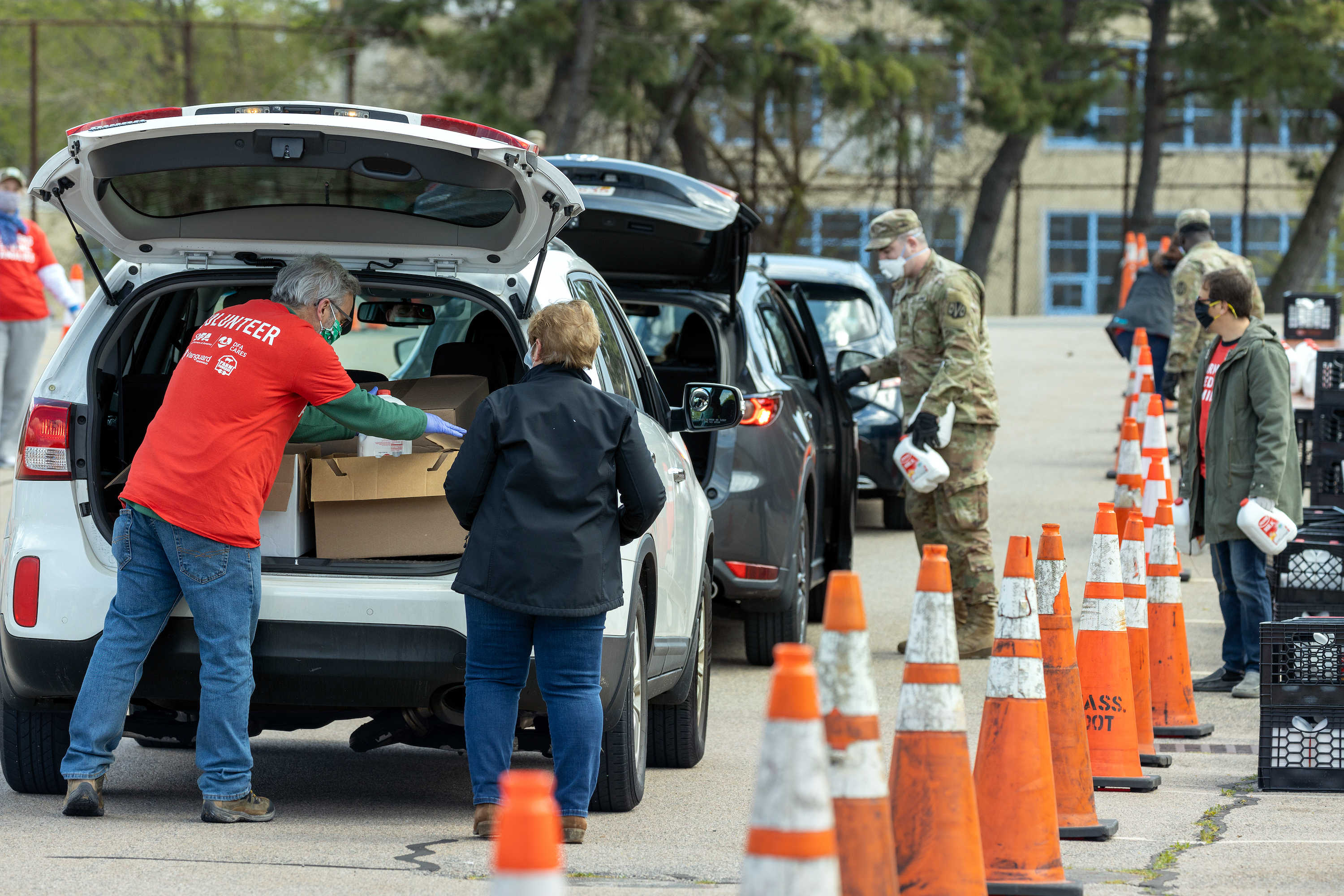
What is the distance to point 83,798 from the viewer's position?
4.97 meters

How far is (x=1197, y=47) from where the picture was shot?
87.5 feet

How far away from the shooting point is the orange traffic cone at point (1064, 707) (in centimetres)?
500

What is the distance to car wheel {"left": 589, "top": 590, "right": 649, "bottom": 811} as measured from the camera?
5.10 m

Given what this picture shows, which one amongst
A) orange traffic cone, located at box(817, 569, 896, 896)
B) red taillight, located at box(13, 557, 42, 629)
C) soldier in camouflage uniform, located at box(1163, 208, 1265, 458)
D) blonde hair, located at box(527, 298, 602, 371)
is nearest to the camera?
orange traffic cone, located at box(817, 569, 896, 896)

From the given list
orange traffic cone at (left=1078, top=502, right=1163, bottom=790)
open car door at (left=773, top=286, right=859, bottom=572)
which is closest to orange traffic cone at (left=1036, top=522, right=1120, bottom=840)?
orange traffic cone at (left=1078, top=502, right=1163, bottom=790)

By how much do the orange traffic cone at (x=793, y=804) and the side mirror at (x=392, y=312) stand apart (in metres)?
3.42

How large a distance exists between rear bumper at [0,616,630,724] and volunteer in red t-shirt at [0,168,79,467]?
26.0ft

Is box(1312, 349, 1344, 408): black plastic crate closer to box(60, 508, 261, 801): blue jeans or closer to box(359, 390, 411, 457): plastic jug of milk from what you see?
box(359, 390, 411, 457): plastic jug of milk

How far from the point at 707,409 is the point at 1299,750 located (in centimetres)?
233

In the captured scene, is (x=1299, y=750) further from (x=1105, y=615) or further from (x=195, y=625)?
(x=195, y=625)

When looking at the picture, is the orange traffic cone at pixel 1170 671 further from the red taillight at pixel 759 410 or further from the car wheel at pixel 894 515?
the car wheel at pixel 894 515

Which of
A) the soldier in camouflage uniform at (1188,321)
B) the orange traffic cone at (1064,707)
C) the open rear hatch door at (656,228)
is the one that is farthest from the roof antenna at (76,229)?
the soldier in camouflage uniform at (1188,321)

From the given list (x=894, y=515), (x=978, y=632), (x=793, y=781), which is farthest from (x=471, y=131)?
(x=894, y=515)

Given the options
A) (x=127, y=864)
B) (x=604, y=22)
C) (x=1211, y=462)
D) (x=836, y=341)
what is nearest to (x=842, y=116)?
(x=604, y=22)
